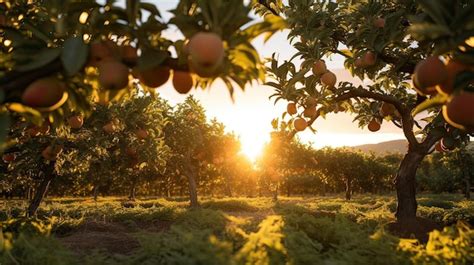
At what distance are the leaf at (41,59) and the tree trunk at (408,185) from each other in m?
8.47

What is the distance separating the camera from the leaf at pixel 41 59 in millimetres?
2217

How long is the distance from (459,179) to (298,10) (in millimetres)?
56572

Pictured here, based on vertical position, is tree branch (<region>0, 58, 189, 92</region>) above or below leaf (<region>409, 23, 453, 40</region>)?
below

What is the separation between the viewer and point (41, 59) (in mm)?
2234

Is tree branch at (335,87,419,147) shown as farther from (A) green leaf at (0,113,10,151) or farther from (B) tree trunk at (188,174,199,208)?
(B) tree trunk at (188,174,199,208)

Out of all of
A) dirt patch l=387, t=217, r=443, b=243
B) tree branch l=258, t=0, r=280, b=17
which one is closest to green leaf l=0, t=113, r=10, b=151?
tree branch l=258, t=0, r=280, b=17

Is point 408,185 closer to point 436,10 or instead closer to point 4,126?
point 436,10

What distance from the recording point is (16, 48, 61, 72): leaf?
87.3 inches

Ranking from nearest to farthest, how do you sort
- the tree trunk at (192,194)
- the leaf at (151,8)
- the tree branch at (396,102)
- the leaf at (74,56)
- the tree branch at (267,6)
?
the leaf at (74,56) → the leaf at (151,8) → the tree branch at (267,6) → the tree branch at (396,102) → the tree trunk at (192,194)

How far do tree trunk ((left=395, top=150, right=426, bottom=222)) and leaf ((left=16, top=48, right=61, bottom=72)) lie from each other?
847cm

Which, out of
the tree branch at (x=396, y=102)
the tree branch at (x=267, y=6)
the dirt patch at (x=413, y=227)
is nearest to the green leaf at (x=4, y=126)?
the tree branch at (x=267, y=6)

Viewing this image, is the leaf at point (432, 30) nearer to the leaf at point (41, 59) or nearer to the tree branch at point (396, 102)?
the leaf at point (41, 59)

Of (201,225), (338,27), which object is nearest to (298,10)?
(338,27)

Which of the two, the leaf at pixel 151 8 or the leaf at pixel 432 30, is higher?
the leaf at pixel 151 8
